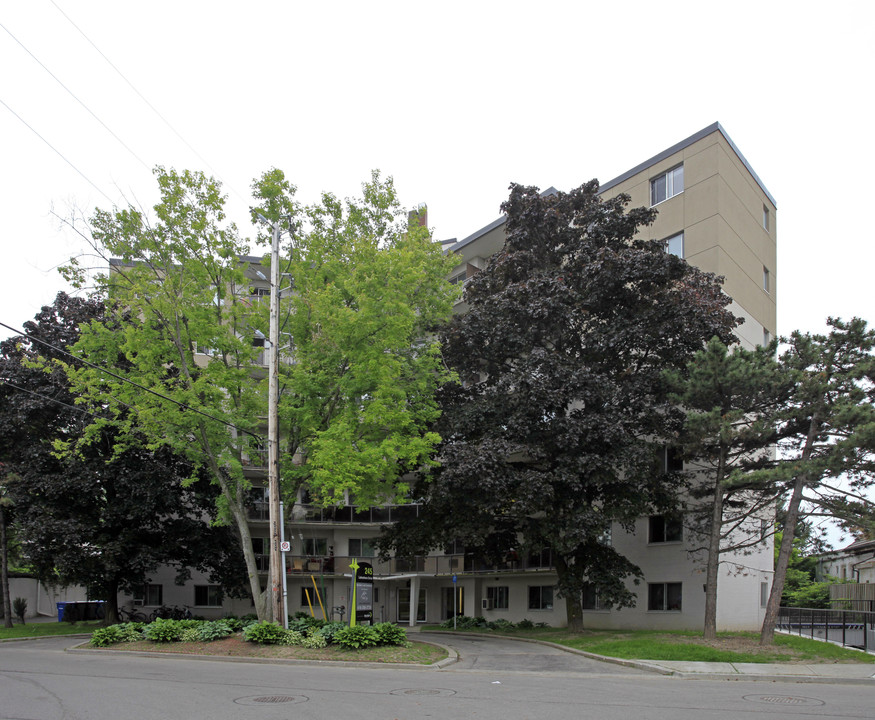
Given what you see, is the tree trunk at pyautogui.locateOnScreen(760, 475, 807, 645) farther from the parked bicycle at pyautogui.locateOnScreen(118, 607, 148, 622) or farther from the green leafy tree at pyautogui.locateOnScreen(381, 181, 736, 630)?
the parked bicycle at pyautogui.locateOnScreen(118, 607, 148, 622)

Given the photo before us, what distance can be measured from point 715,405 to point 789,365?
2.20 meters

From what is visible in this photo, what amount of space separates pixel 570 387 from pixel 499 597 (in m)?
14.8

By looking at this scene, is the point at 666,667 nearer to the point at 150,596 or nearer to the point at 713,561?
the point at 713,561

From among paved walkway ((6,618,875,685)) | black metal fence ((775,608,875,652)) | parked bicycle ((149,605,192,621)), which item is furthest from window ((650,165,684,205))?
parked bicycle ((149,605,192,621))

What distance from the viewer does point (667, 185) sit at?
31.1 meters

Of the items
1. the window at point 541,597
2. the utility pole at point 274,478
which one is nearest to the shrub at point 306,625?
the utility pole at point 274,478

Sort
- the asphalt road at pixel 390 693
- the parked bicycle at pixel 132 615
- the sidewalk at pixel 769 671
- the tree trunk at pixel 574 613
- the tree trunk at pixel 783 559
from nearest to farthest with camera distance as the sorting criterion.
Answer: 1. the asphalt road at pixel 390 693
2. the sidewalk at pixel 769 671
3. the tree trunk at pixel 783 559
4. the tree trunk at pixel 574 613
5. the parked bicycle at pixel 132 615

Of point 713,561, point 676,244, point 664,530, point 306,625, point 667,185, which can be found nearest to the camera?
point 306,625

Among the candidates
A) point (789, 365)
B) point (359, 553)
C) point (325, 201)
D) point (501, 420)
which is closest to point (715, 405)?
point (789, 365)

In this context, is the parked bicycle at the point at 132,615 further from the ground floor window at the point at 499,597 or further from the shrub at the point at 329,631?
the shrub at the point at 329,631

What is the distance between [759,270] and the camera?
32156 mm

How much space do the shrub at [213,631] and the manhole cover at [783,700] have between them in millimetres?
13835

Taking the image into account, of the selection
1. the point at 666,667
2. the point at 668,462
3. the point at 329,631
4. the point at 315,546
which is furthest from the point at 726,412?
the point at 315,546

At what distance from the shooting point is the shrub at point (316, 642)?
18.9 metres
